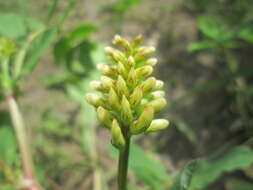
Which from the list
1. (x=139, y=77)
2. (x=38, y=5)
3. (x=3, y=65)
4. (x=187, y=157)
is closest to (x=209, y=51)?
(x=187, y=157)

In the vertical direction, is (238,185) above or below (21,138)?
below

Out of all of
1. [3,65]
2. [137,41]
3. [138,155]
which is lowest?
[138,155]

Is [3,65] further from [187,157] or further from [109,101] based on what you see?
[187,157]

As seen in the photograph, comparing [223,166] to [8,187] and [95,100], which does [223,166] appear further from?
[8,187]

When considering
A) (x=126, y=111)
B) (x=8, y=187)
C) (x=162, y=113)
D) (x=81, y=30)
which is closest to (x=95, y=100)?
(x=126, y=111)

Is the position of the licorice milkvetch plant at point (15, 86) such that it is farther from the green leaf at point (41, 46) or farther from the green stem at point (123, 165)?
the green stem at point (123, 165)

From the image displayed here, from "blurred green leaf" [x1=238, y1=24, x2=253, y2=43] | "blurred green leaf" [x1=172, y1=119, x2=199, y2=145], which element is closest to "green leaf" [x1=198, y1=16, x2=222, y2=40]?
"blurred green leaf" [x1=238, y1=24, x2=253, y2=43]

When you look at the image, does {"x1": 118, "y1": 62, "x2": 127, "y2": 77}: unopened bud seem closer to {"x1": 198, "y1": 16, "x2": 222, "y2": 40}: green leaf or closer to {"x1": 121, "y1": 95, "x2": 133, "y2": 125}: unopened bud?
{"x1": 121, "y1": 95, "x2": 133, "y2": 125}: unopened bud
